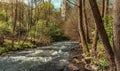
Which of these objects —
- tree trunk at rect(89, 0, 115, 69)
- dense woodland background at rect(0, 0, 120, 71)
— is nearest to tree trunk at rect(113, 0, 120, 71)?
tree trunk at rect(89, 0, 115, 69)

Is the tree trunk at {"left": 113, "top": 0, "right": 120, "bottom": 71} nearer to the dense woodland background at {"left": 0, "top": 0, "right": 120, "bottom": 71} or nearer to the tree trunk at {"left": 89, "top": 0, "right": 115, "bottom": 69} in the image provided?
the tree trunk at {"left": 89, "top": 0, "right": 115, "bottom": 69}

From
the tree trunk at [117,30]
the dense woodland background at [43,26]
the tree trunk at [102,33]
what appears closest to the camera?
the tree trunk at [117,30]

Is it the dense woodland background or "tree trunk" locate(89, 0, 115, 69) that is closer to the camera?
"tree trunk" locate(89, 0, 115, 69)

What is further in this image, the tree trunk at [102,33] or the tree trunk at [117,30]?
the tree trunk at [102,33]

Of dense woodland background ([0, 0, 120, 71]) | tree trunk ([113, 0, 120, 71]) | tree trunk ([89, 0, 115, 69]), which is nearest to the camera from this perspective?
tree trunk ([113, 0, 120, 71])

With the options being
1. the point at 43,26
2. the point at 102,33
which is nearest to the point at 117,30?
the point at 102,33

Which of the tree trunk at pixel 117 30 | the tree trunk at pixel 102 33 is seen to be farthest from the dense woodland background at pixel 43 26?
the tree trunk at pixel 117 30

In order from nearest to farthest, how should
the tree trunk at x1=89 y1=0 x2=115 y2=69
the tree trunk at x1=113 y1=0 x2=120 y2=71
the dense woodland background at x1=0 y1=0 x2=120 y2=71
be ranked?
the tree trunk at x1=113 y1=0 x2=120 y2=71, the tree trunk at x1=89 y1=0 x2=115 y2=69, the dense woodland background at x1=0 y1=0 x2=120 y2=71

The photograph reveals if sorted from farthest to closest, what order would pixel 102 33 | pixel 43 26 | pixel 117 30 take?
1. pixel 43 26
2. pixel 102 33
3. pixel 117 30

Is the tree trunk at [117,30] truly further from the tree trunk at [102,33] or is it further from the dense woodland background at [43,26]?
the dense woodland background at [43,26]

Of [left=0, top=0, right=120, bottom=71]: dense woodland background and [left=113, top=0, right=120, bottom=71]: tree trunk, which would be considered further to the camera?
[left=0, top=0, right=120, bottom=71]: dense woodland background

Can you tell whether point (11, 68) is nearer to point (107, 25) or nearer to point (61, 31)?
point (107, 25)

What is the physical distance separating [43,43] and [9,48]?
11.8 meters

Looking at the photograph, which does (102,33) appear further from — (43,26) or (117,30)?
(43,26)
